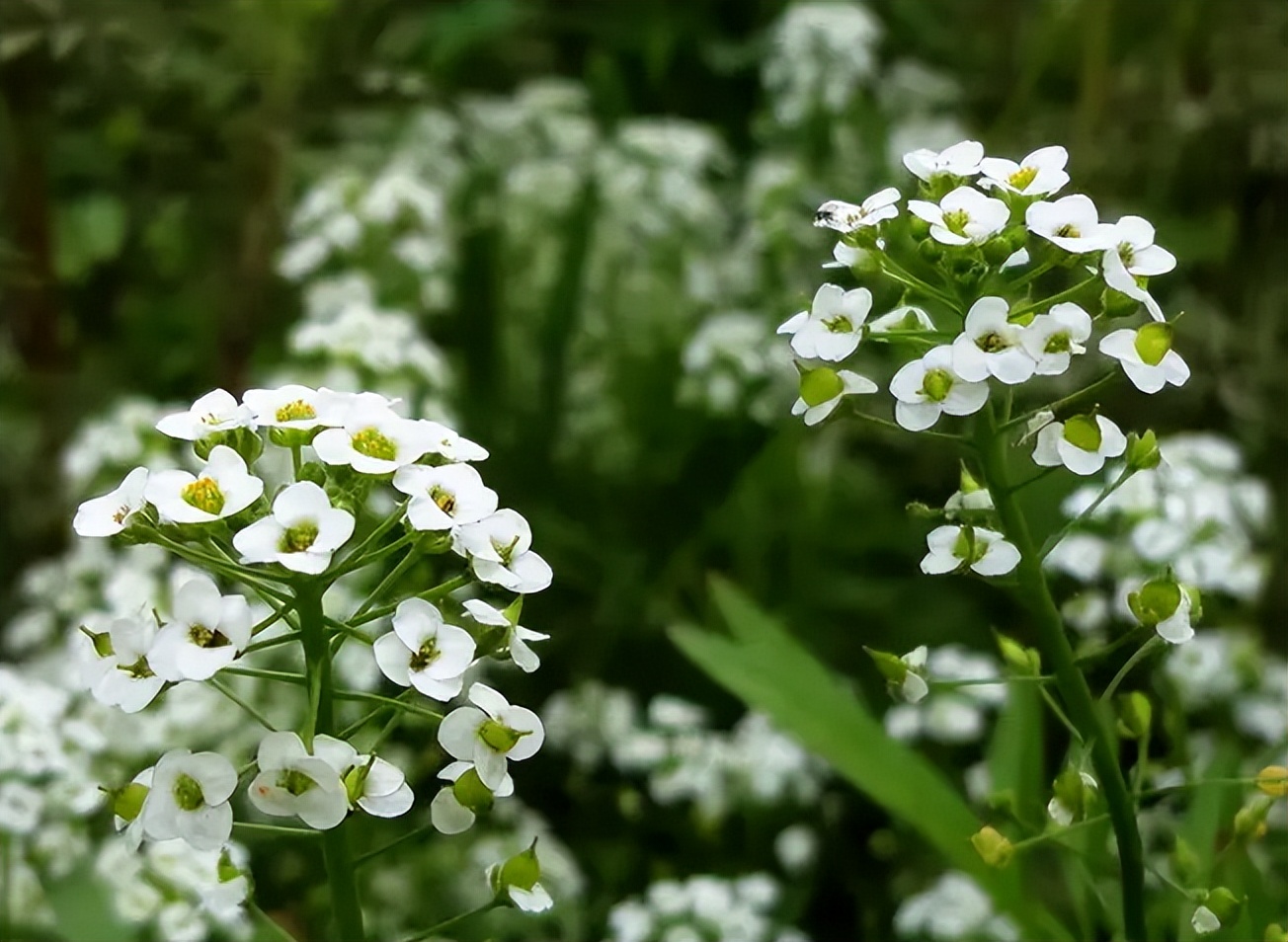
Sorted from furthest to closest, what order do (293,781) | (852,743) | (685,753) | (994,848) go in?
1. (685,753)
2. (852,743)
3. (994,848)
4. (293,781)

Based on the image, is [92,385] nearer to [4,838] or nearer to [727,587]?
[4,838]

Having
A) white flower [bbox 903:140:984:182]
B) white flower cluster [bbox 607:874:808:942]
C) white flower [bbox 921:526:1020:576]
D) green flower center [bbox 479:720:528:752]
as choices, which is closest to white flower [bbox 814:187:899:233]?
white flower [bbox 903:140:984:182]

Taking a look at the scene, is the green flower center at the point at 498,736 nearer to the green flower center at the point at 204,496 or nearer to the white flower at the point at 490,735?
the white flower at the point at 490,735

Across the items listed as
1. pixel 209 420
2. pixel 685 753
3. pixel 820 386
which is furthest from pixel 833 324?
pixel 685 753

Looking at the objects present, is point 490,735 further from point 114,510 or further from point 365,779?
point 114,510

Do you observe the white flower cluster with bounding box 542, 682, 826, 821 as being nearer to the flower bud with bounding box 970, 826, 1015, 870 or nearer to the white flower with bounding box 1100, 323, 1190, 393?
the flower bud with bounding box 970, 826, 1015, 870

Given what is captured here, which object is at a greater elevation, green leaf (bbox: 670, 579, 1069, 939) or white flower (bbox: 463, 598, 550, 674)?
white flower (bbox: 463, 598, 550, 674)

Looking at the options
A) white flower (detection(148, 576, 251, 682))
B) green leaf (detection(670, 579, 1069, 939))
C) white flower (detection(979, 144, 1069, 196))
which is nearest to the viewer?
white flower (detection(148, 576, 251, 682))
